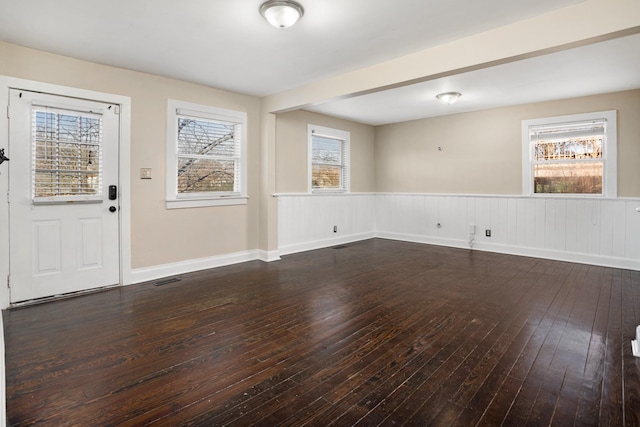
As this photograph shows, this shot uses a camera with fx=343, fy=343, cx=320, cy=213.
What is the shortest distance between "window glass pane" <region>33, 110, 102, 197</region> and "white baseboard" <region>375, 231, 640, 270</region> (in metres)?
5.55

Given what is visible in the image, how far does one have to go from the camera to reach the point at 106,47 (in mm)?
3348

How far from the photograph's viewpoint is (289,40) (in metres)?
3.21

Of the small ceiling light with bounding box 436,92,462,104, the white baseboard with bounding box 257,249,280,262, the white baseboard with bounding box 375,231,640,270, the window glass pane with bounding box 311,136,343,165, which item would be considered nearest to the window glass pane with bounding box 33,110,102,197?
the white baseboard with bounding box 257,249,280,262

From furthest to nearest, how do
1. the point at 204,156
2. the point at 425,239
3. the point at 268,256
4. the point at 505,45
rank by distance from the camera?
the point at 425,239 → the point at 268,256 → the point at 204,156 → the point at 505,45

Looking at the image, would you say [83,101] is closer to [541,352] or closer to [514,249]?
[541,352]


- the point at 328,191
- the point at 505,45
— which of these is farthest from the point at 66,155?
the point at 505,45

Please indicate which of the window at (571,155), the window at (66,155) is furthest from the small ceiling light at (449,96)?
the window at (66,155)

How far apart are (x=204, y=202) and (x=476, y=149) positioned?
4735mm

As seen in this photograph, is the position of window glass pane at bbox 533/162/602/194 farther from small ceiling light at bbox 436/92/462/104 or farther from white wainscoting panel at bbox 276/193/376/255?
white wainscoting panel at bbox 276/193/376/255

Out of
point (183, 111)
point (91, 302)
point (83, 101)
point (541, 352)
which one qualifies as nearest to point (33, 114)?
point (83, 101)

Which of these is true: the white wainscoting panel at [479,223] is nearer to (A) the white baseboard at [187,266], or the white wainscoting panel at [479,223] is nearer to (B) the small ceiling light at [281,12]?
(A) the white baseboard at [187,266]

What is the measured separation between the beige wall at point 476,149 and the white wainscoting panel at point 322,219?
82 centimetres

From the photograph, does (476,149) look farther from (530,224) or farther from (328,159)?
Answer: (328,159)

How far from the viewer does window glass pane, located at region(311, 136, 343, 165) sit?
6438mm
